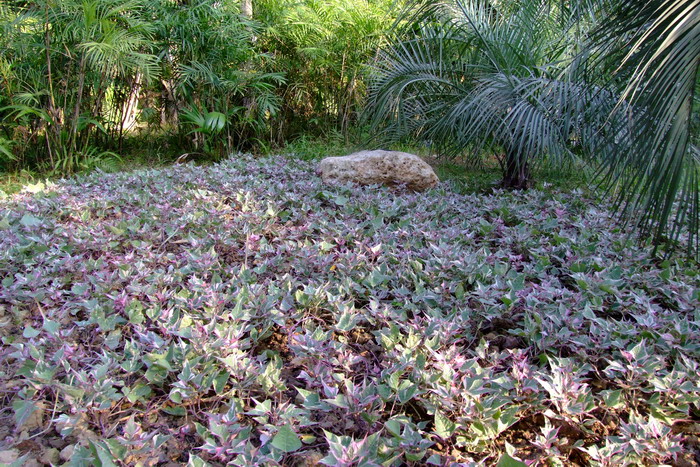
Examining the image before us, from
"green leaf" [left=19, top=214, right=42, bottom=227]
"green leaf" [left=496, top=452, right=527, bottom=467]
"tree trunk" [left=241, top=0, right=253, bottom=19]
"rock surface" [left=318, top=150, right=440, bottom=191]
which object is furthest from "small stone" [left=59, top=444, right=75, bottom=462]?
"tree trunk" [left=241, top=0, right=253, bottom=19]

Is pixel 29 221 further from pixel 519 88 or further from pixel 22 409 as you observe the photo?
pixel 519 88

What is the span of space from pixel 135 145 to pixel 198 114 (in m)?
1.26

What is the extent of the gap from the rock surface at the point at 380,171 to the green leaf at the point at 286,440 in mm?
2843

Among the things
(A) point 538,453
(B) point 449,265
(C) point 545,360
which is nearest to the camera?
(A) point 538,453

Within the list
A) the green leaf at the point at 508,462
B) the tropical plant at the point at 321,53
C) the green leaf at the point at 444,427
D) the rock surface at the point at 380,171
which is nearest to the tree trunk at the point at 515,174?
the rock surface at the point at 380,171

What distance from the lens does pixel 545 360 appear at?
155 centimetres

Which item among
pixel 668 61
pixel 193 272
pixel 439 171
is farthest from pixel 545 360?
pixel 439 171

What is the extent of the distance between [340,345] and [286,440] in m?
0.40

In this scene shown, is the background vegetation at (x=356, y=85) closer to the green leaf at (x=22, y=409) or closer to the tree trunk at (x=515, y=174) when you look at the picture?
the tree trunk at (x=515, y=174)

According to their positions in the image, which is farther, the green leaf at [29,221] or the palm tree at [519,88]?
the green leaf at [29,221]

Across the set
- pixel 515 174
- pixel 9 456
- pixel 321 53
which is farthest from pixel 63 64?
pixel 9 456

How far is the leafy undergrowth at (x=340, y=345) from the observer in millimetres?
1241

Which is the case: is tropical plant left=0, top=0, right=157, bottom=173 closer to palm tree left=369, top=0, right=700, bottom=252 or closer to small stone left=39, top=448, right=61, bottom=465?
palm tree left=369, top=0, right=700, bottom=252

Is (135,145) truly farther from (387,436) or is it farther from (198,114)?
(387,436)
